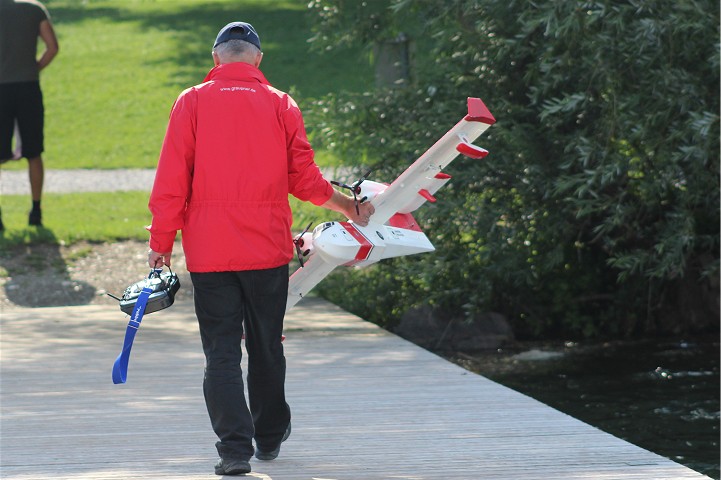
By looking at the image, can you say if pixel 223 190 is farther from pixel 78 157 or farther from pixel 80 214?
pixel 78 157

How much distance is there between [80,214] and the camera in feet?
42.7

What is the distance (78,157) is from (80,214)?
15.4 ft

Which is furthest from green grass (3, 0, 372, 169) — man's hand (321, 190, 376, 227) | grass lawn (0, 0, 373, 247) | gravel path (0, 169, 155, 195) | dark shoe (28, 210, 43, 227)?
man's hand (321, 190, 376, 227)

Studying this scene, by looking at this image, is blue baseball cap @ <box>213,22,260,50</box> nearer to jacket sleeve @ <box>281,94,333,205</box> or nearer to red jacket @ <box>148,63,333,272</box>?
red jacket @ <box>148,63,333,272</box>

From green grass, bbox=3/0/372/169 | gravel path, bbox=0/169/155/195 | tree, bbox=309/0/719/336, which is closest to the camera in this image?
tree, bbox=309/0/719/336

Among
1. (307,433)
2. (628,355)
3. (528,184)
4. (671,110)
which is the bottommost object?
(628,355)

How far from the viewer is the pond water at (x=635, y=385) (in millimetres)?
7824

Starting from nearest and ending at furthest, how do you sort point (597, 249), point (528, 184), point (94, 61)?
point (528, 184), point (597, 249), point (94, 61)

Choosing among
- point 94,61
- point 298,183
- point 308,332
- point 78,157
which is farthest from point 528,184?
point 94,61

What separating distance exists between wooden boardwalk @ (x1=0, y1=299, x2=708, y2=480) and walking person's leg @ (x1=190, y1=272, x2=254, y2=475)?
187 millimetres

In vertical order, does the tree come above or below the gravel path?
Result: above

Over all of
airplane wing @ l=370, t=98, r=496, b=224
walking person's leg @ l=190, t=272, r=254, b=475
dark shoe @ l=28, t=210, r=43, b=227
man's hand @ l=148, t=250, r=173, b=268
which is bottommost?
dark shoe @ l=28, t=210, r=43, b=227

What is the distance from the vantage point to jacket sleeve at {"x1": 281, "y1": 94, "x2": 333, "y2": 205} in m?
4.90

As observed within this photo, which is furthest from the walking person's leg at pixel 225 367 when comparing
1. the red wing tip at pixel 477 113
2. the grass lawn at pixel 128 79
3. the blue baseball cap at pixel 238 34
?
the grass lawn at pixel 128 79
